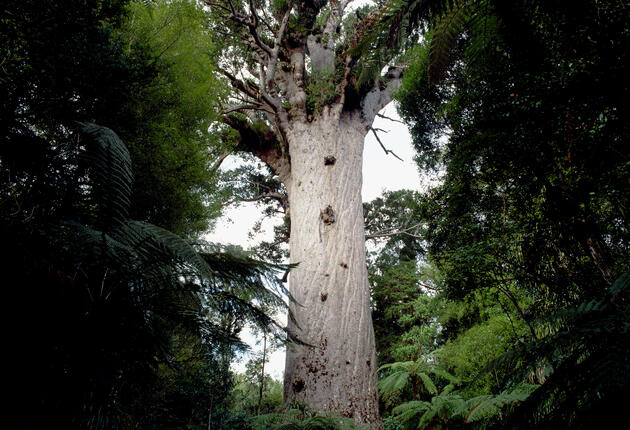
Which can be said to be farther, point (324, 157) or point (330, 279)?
point (324, 157)

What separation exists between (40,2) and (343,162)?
11.7ft

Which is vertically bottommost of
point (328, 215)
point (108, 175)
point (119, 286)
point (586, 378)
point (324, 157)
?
point (586, 378)

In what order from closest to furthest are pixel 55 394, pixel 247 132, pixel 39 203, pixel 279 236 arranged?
1. pixel 55 394
2. pixel 39 203
3. pixel 247 132
4. pixel 279 236

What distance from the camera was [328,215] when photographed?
3953 millimetres

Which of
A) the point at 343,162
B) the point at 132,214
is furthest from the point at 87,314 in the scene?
the point at 343,162

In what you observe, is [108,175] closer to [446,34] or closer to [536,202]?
[446,34]

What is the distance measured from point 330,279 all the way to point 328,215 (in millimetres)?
877

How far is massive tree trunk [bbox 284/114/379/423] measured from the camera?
2829 millimetres

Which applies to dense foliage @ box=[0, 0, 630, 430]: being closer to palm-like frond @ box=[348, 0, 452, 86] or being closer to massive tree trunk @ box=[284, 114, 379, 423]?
palm-like frond @ box=[348, 0, 452, 86]

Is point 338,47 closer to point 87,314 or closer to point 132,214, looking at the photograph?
point 132,214

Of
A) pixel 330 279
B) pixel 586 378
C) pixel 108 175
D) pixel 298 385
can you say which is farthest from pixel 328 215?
pixel 586 378

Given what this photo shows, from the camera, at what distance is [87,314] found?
1.32 meters

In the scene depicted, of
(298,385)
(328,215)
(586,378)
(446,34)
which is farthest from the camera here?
(328,215)

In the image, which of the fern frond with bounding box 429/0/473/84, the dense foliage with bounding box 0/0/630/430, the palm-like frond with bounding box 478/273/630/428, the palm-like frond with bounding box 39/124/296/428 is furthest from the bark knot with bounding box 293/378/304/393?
the fern frond with bounding box 429/0/473/84
